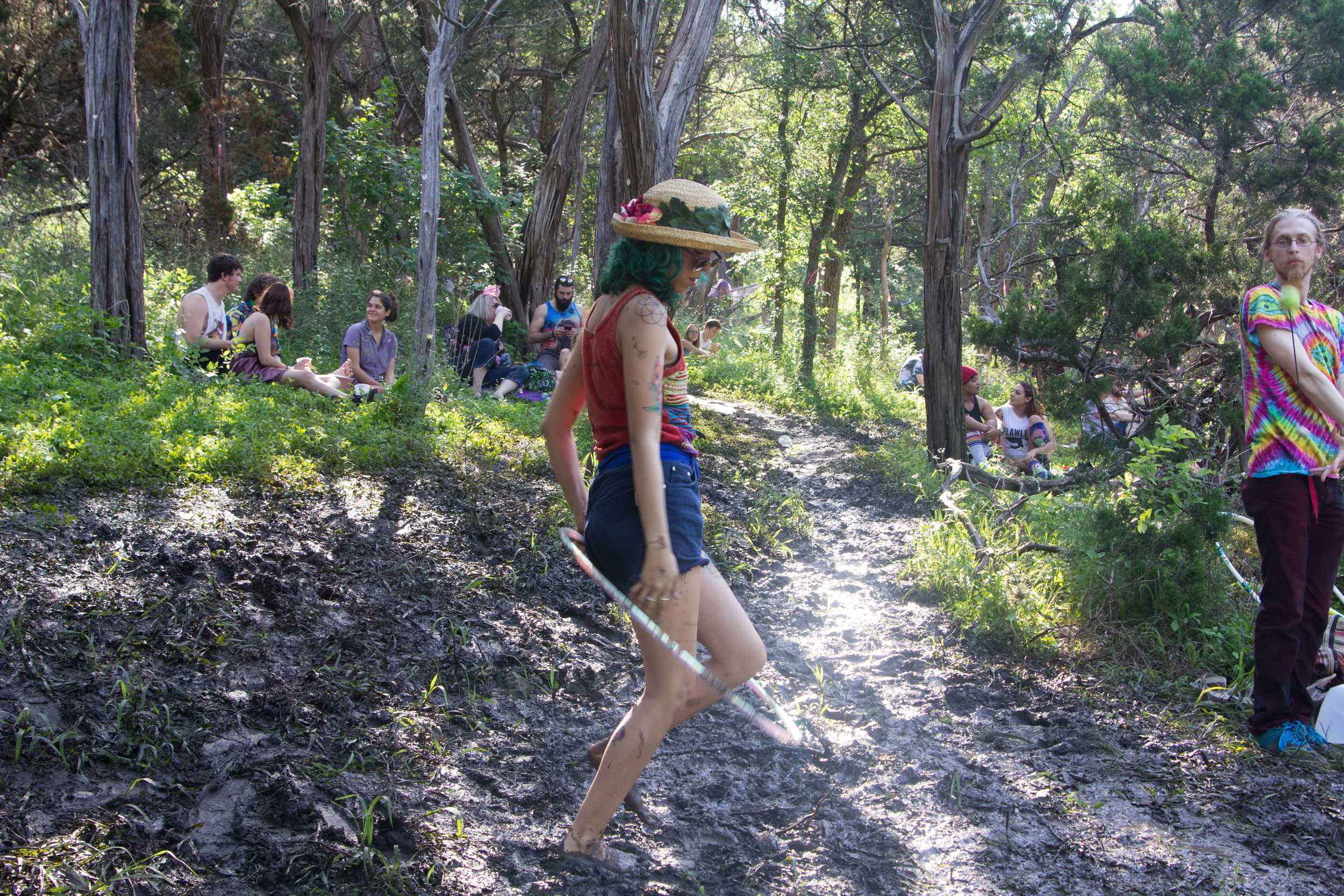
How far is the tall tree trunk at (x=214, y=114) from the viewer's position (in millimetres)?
17938

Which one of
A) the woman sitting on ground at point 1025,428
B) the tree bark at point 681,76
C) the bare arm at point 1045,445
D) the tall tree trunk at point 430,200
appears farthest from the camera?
the woman sitting on ground at point 1025,428

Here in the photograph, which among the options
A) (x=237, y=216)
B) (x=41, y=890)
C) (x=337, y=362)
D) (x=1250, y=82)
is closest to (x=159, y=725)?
(x=41, y=890)

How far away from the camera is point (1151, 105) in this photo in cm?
949

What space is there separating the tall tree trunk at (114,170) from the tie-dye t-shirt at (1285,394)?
733 cm

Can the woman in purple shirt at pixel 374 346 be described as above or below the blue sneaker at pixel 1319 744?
above

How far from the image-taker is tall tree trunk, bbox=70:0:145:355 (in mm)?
7445

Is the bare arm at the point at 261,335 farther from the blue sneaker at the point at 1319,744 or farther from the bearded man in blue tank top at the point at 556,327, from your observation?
the blue sneaker at the point at 1319,744

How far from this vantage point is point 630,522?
2713 millimetres

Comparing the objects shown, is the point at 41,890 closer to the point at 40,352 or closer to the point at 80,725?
the point at 80,725

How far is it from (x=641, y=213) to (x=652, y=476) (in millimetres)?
767

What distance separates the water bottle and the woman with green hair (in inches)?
104

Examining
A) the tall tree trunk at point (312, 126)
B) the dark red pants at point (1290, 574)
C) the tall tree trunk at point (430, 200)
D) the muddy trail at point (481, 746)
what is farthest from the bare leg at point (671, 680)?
the tall tree trunk at point (312, 126)

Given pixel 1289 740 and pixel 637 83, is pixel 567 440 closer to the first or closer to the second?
pixel 1289 740

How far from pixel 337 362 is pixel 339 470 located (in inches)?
181
